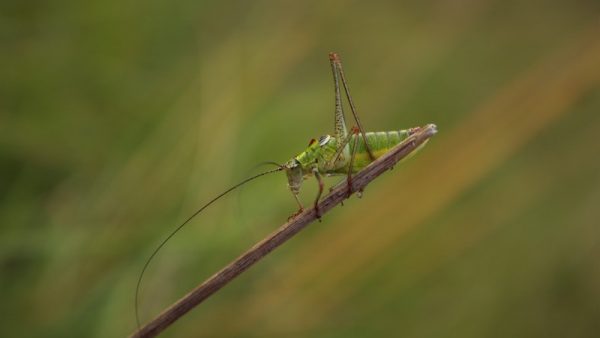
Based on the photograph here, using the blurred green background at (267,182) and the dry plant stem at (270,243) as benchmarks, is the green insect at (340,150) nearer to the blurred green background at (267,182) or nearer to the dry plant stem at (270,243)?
the dry plant stem at (270,243)

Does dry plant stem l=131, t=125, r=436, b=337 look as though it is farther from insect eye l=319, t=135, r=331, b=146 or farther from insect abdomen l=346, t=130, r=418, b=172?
insect eye l=319, t=135, r=331, b=146

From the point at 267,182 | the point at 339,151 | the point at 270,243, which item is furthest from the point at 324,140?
the point at 270,243

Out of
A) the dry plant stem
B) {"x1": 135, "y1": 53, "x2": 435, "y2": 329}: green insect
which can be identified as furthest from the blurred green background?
the dry plant stem

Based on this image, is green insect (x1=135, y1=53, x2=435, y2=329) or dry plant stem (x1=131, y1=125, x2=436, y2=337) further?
green insect (x1=135, y1=53, x2=435, y2=329)

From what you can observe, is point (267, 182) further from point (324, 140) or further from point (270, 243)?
point (270, 243)

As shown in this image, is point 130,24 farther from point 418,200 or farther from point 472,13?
point 472,13

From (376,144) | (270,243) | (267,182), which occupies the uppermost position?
(267,182)

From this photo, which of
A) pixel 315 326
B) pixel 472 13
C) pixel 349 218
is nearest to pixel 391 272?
pixel 349 218
